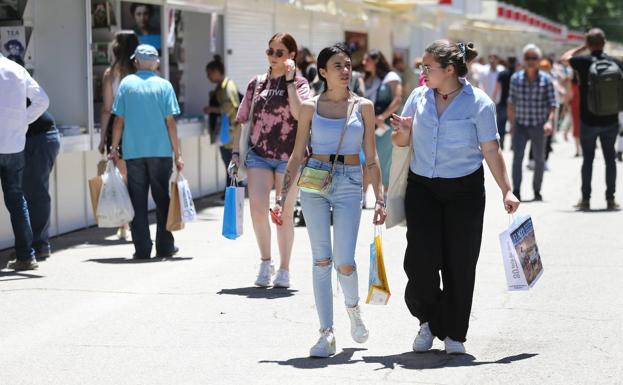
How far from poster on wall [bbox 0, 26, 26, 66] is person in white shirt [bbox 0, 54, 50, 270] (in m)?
2.03

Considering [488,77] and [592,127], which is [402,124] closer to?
[592,127]

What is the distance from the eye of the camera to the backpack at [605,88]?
13.2m

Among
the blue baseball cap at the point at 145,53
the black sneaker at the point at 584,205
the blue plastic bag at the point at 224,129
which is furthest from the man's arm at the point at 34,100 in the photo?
the black sneaker at the point at 584,205

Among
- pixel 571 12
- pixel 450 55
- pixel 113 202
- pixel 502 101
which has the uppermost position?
pixel 450 55

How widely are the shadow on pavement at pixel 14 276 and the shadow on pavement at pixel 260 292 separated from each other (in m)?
1.60

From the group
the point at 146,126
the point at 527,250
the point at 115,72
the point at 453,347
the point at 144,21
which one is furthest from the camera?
the point at 144,21

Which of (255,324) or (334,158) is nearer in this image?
(334,158)

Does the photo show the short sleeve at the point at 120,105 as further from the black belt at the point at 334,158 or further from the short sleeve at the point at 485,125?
the short sleeve at the point at 485,125

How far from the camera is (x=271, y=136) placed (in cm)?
858

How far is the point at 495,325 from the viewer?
744 centimetres

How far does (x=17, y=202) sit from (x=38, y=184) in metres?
0.68

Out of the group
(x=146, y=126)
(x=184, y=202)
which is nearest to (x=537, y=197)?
(x=184, y=202)

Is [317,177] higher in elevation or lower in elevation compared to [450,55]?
lower

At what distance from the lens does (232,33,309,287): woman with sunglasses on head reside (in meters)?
8.53
